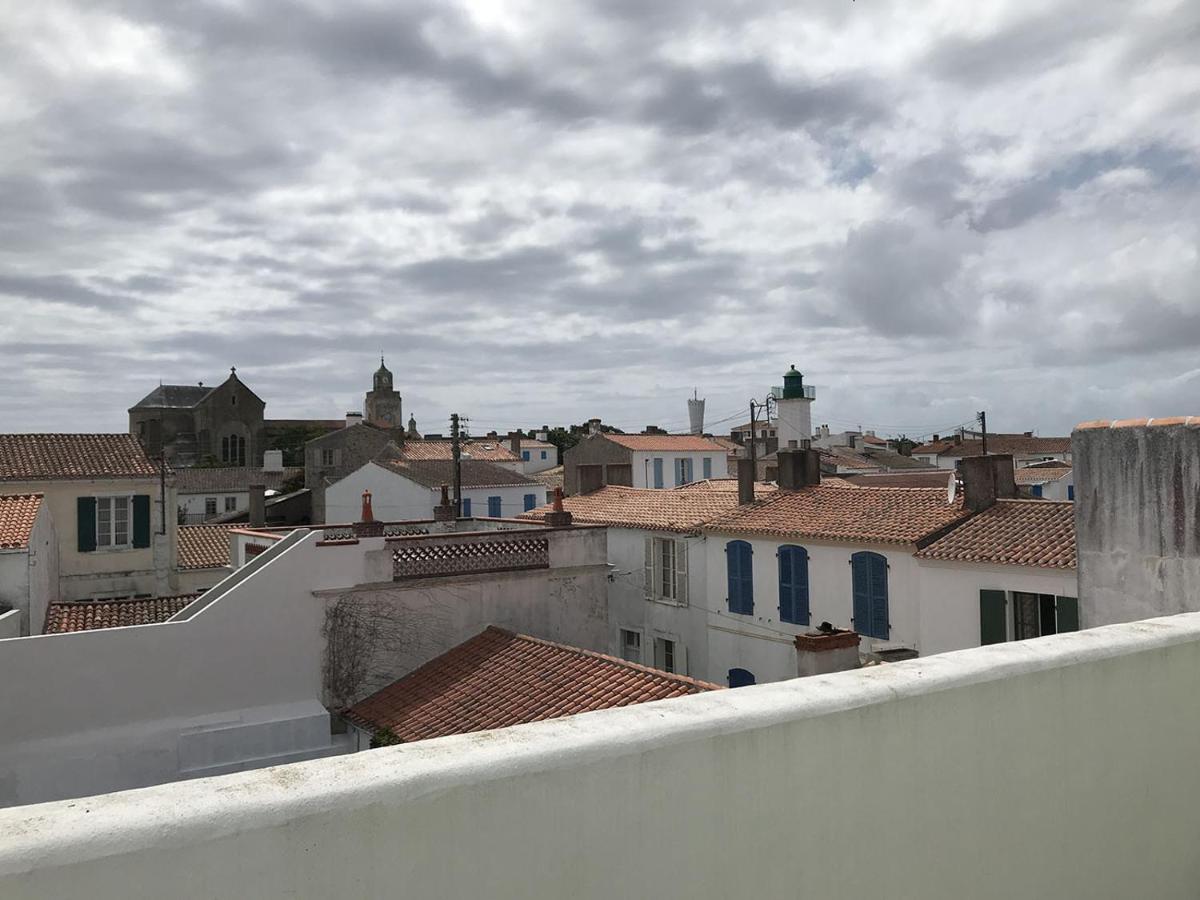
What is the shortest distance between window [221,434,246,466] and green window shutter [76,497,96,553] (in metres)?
54.0

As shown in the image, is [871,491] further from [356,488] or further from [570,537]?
[356,488]

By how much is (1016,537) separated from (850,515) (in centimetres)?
364

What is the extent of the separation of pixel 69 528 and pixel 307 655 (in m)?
15.8

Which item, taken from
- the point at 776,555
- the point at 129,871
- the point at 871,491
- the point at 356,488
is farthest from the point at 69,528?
the point at 129,871

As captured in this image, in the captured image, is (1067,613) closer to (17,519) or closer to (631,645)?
(631,645)

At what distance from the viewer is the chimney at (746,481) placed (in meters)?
20.5

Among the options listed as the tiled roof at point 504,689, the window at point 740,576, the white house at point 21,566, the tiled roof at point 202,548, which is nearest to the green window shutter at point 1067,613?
the tiled roof at point 504,689

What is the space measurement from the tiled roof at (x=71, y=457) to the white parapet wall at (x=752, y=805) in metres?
27.1

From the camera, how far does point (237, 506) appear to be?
53031 millimetres

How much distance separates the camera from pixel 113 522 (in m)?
26.1

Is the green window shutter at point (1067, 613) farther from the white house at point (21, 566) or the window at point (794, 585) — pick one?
the white house at point (21, 566)

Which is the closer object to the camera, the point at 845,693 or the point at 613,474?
the point at 845,693

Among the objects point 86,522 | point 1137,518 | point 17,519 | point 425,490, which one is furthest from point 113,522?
point 1137,518

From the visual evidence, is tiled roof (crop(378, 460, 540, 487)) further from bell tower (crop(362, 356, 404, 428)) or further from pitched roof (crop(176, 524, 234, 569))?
bell tower (crop(362, 356, 404, 428))
